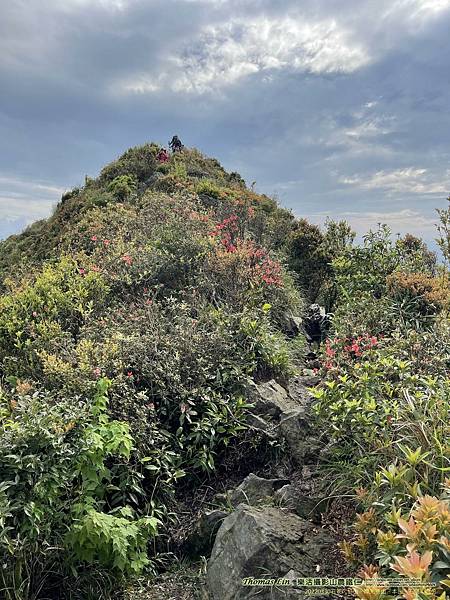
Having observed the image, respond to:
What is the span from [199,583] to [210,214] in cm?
757

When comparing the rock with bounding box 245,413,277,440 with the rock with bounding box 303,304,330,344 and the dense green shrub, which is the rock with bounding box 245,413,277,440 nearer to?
the dense green shrub

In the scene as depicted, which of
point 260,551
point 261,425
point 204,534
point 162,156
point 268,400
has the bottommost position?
point 204,534

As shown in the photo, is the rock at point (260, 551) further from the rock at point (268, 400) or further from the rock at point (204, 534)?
the rock at point (268, 400)

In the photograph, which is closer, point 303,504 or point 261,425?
point 303,504

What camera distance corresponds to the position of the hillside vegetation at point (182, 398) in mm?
Answer: 2719

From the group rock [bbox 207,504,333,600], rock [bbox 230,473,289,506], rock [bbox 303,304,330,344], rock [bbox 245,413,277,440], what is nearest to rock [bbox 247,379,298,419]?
rock [bbox 245,413,277,440]

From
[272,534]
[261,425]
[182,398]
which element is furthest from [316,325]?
[272,534]

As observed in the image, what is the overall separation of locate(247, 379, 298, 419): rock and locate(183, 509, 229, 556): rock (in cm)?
112

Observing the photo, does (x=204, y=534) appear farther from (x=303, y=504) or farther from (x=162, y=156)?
(x=162, y=156)

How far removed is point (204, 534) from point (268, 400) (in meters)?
1.39

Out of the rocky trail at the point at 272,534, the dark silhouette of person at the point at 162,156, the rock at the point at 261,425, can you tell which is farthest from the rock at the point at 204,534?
the dark silhouette of person at the point at 162,156

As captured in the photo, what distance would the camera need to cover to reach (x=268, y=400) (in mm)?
4480

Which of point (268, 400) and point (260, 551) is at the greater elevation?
point (268, 400)

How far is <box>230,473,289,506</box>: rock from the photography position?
139 inches
